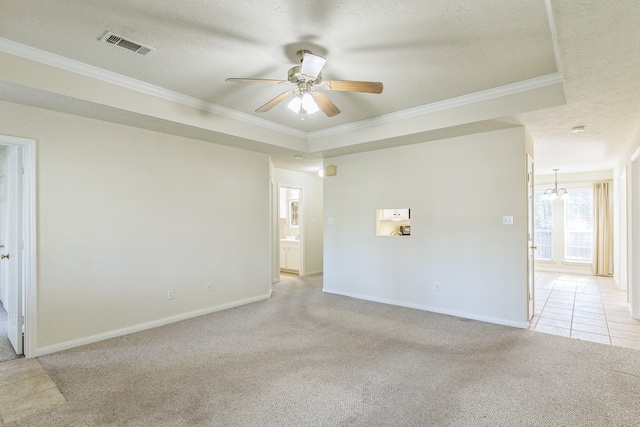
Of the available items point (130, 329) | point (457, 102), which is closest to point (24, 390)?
point (130, 329)

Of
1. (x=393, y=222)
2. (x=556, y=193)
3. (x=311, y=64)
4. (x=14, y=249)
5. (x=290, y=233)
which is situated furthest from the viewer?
(x=290, y=233)

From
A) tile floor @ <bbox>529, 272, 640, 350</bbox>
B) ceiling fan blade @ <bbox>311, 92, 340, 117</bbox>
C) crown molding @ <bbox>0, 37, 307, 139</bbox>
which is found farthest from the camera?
tile floor @ <bbox>529, 272, 640, 350</bbox>

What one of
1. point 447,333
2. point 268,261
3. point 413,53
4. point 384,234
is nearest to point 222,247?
point 268,261

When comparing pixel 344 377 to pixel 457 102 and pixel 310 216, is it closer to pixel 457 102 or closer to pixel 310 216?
pixel 457 102

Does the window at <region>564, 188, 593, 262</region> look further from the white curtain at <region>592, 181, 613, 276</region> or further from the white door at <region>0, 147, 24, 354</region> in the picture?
the white door at <region>0, 147, 24, 354</region>

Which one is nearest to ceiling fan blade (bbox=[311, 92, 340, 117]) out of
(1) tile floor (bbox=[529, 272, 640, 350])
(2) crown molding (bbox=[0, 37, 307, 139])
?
(2) crown molding (bbox=[0, 37, 307, 139])

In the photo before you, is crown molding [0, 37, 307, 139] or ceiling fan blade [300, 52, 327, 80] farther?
crown molding [0, 37, 307, 139]

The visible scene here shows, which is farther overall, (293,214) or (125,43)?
(293,214)

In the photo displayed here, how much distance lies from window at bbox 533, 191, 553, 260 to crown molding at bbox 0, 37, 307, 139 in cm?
780

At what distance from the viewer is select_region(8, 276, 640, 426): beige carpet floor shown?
87.8 inches

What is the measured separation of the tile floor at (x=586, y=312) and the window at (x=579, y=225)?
120 cm

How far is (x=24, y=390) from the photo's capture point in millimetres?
2590

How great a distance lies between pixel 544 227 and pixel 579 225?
73 centimetres

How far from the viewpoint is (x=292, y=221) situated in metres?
8.90
